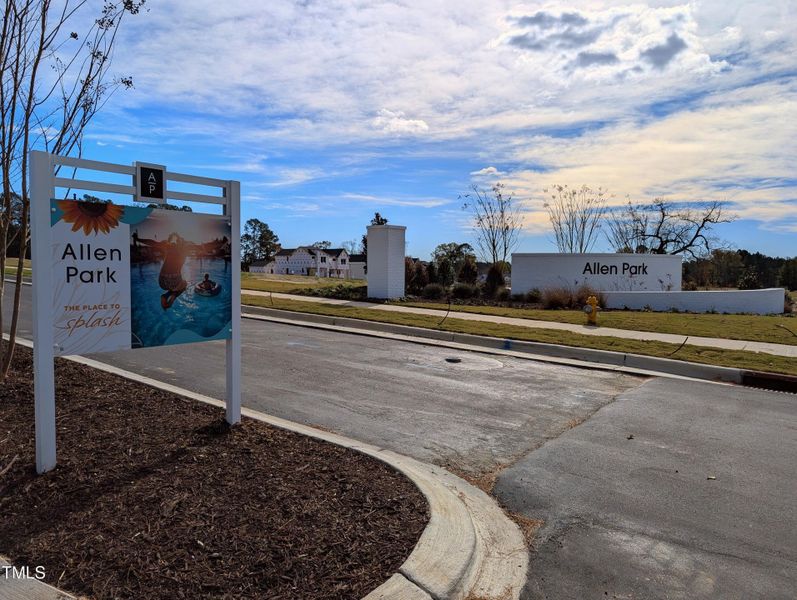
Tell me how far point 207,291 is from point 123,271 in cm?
76

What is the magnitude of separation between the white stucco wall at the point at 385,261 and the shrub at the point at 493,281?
4.29 meters

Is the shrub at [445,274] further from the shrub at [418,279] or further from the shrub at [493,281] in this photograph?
the shrub at [493,281]

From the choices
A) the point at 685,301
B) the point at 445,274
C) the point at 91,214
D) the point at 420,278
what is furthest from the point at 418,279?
the point at 91,214

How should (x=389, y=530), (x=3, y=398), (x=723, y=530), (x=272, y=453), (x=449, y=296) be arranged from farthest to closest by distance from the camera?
1. (x=449, y=296)
2. (x=3, y=398)
3. (x=272, y=453)
4. (x=723, y=530)
5. (x=389, y=530)

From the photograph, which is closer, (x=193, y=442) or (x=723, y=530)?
(x=723, y=530)

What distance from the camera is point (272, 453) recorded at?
463 centimetres

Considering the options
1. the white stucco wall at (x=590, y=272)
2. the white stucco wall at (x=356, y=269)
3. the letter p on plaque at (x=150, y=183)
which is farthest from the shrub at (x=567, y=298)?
the white stucco wall at (x=356, y=269)

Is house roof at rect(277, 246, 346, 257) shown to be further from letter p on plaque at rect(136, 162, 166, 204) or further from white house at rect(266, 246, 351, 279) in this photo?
letter p on plaque at rect(136, 162, 166, 204)

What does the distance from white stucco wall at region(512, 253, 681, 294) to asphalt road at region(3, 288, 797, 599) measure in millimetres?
14020

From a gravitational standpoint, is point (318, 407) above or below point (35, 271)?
below

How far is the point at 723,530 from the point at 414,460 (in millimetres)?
2390

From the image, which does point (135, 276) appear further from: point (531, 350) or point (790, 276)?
point (790, 276)

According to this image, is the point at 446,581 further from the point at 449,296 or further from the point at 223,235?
the point at 449,296

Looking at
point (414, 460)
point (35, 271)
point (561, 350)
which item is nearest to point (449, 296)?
point (561, 350)
